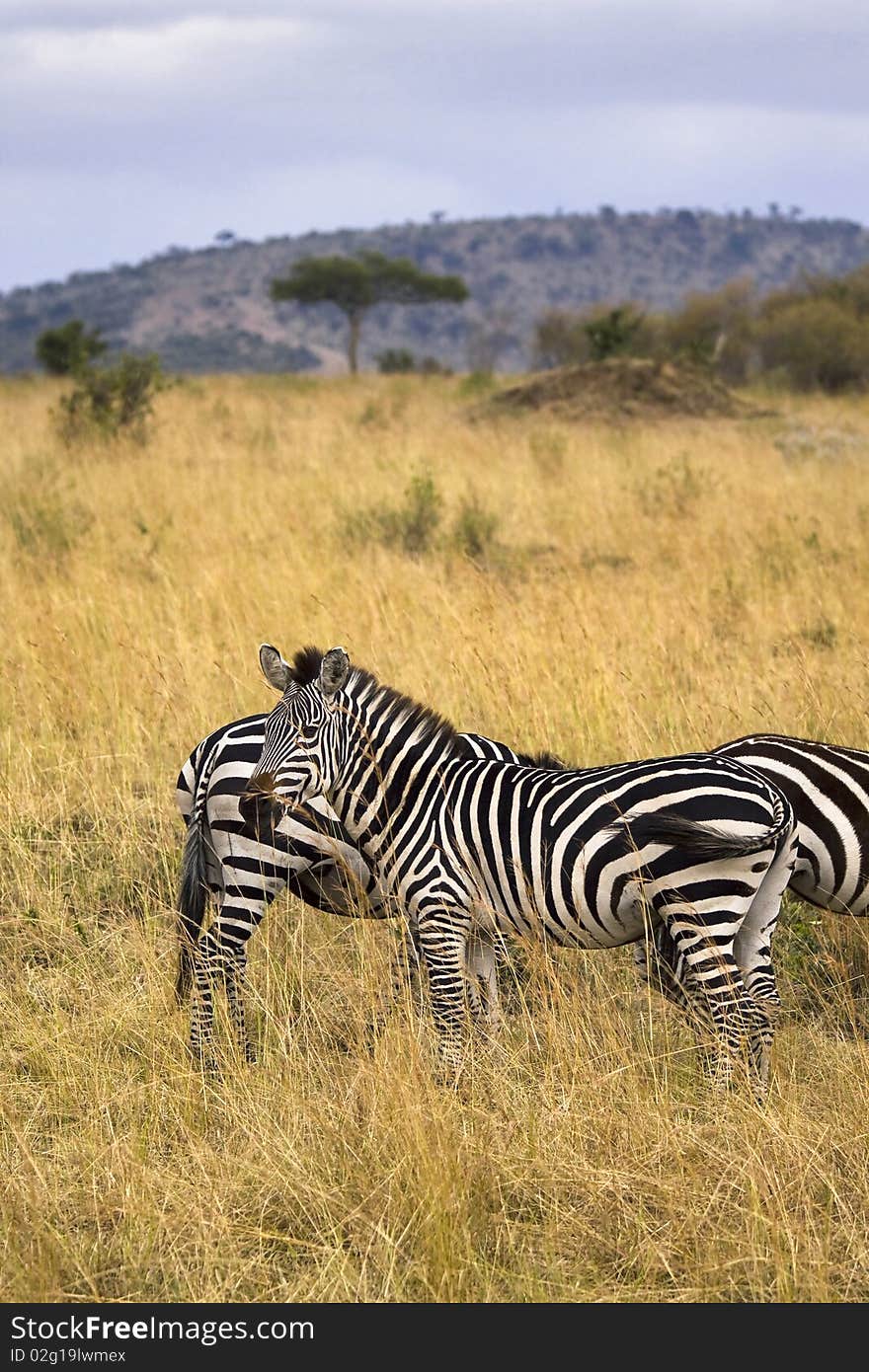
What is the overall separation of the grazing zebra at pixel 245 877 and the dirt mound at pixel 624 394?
56.4 ft

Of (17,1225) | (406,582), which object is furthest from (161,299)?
(17,1225)

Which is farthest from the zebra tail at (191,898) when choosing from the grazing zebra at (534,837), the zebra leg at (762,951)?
the zebra leg at (762,951)

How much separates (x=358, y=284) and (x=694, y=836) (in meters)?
46.0

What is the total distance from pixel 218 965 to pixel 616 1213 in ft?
5.33

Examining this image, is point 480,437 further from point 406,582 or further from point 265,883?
point 265,883

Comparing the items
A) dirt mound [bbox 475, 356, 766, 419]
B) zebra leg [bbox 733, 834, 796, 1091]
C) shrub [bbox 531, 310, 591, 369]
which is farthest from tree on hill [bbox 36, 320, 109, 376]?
zebra leg [bbox 733, 834, 796, 1091]

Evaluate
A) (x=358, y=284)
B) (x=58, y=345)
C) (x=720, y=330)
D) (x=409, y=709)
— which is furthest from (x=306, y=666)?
(x=358, y=284)

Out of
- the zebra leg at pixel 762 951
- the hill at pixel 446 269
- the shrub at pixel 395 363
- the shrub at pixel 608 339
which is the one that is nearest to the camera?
the zebra leg at pixel 762 951

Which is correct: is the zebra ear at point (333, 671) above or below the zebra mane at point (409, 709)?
above

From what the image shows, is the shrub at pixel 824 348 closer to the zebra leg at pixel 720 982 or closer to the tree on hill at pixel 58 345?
the tree on hill at pixel 58 345

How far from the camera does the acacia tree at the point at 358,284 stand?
46.5m

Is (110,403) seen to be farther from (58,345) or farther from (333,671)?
(58,345)

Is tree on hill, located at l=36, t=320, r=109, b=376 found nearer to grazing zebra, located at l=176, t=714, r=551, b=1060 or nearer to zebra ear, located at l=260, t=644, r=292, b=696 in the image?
grazing zebra, located at l=176, t=714, r=551, b=1060

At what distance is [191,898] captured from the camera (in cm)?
465
